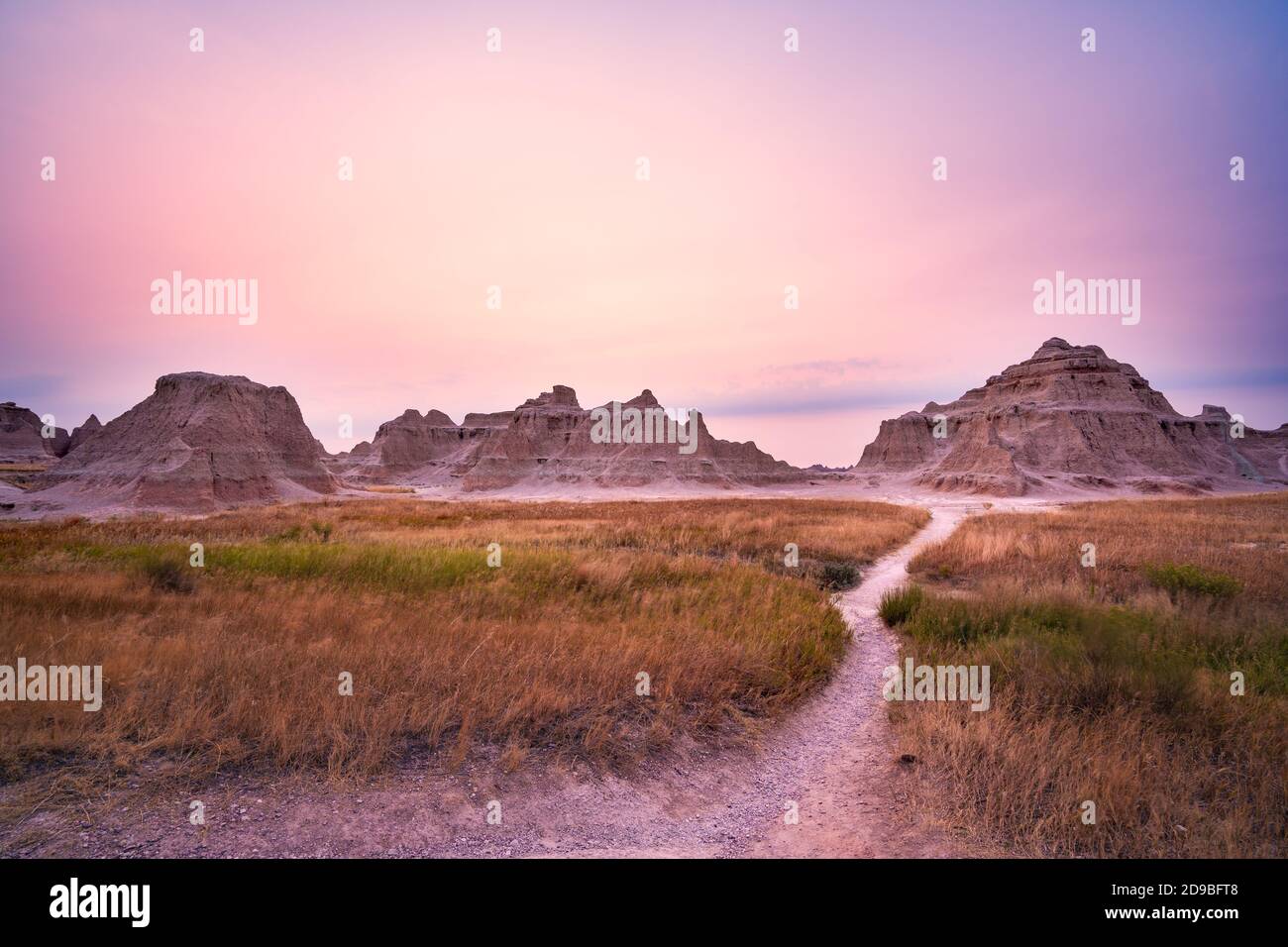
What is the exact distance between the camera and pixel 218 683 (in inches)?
193

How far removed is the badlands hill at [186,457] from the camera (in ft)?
129

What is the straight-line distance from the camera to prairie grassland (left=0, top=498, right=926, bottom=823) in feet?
14.0

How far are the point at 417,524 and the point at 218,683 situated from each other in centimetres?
2070

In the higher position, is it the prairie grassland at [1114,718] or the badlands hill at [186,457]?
the badlands hill at [186,457]

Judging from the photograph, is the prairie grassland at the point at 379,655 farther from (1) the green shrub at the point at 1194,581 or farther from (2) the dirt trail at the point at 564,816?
A: (1) the green shrub at the point at 1194,581

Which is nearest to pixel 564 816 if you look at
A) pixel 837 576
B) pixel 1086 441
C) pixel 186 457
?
pixel 837 576

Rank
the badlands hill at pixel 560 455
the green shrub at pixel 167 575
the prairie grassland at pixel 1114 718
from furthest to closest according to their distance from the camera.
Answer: the badlands hill at pixel 560 455, the green shrub at pixel 167 575, the prairie grassland at pixel 1114 718

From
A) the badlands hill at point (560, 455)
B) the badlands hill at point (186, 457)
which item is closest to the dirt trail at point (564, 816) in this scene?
the badlands hill at point (186, 457)

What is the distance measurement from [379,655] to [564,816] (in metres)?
2.85

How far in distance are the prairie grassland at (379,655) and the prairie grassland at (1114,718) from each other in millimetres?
1911

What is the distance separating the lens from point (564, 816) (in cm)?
395

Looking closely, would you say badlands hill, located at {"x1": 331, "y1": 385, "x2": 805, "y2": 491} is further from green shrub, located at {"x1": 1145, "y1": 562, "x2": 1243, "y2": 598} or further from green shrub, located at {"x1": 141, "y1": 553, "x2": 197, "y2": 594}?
green shrub, located at {"x1": 1145, "y1": 562, "x2": 1243, "y2": 598}
